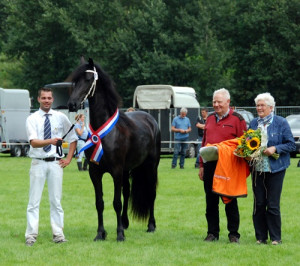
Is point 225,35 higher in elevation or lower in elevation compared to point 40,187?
higher

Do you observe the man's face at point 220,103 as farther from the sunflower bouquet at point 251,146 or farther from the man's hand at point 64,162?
the man's hand at point 64,162

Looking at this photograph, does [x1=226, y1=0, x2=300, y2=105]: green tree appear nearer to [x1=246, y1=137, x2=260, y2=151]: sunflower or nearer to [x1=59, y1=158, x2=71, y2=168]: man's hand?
[x1=246, y1=137, x2=260, y2=151]: sunflower

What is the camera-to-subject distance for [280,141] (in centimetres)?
904

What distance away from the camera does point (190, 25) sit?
4500cm

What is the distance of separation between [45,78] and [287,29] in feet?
55.0

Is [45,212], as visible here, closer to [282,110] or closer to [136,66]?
[282,110]

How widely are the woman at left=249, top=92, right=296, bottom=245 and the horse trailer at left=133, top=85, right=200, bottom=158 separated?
21227 mm

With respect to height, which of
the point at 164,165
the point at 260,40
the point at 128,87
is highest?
the point at 260,40

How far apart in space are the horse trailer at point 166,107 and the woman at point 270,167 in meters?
21.2

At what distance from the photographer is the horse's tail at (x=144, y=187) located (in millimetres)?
11062

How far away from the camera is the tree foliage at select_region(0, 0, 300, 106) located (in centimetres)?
4422

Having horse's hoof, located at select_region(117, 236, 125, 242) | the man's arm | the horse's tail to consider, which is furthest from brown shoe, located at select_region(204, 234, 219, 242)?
the man's arm

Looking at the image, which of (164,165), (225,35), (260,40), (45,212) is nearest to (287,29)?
(260,40)

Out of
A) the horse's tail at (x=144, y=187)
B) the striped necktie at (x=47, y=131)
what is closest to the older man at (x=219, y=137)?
the horse's tail at (x=144, y=187)
